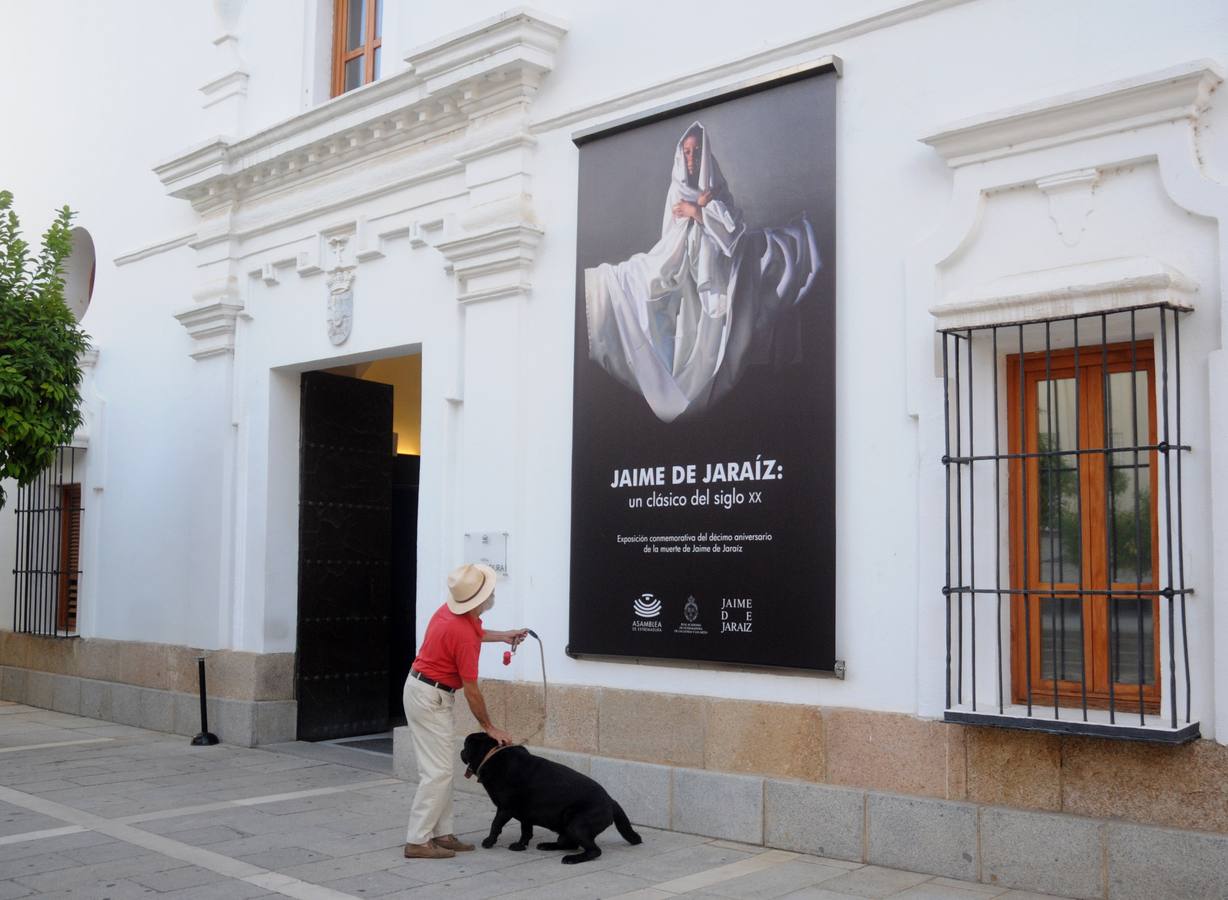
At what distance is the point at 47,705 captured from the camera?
13789 millimetres

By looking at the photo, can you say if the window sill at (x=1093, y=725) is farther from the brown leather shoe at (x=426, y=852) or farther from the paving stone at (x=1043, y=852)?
the brown leather shoe at (x=426, y=852)

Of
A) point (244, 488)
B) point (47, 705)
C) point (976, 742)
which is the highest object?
point (244, 488)

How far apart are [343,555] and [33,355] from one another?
3219 millimetres

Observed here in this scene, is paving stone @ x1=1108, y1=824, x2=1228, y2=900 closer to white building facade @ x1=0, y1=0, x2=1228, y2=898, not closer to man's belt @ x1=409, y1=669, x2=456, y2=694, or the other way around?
white building facade @ x1=0, y1=0, x2=1228, y2=898

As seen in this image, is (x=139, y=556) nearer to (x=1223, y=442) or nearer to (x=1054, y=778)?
(x=1054, y=778)

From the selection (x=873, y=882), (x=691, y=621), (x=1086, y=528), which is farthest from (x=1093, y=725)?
(x=691, y=621)

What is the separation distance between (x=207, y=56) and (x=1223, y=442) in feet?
34.2

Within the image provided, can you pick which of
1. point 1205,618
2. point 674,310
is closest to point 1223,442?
point 1205,618

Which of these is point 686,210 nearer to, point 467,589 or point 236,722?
point 467,589

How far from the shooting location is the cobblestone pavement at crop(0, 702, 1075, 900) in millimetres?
6430

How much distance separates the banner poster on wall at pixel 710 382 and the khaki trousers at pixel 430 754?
1510 mm

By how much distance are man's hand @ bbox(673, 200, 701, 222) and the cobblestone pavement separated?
391cm

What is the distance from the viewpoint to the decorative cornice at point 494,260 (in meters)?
9.09

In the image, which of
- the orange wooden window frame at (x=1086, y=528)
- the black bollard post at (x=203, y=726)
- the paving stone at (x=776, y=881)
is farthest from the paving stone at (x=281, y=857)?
the black bollard post at (x=203, y=726)
